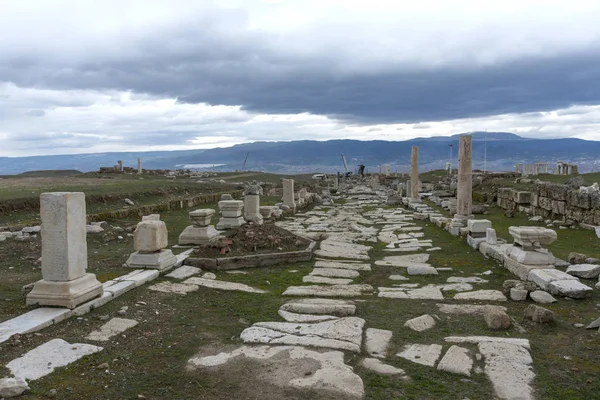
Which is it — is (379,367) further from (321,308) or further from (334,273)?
(334,273)

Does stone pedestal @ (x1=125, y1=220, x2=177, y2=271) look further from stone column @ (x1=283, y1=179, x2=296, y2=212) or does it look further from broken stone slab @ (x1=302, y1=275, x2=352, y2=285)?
stone column @ (x1=283, y1=179, x2=296, y2=212)

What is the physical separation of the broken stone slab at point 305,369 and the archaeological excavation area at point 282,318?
0.07 feet

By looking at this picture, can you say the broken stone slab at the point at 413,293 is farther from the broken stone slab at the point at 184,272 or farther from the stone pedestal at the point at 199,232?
the stone pedestal at the point at 199,232

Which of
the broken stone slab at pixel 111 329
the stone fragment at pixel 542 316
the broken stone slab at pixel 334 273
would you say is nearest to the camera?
the broken stone slab at pixel 111 329

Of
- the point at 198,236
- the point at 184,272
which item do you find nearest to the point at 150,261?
the point at 184,272

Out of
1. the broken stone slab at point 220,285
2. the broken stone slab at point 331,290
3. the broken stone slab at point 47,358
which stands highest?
the broken stone slab at point 47,358

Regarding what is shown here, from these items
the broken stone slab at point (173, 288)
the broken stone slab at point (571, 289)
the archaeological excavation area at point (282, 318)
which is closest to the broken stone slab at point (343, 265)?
the archaeological excavation area at point (282, 318)

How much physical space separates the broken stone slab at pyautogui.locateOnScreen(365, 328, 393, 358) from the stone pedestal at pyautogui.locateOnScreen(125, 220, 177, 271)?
4.60 metres

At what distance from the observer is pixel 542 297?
706cm

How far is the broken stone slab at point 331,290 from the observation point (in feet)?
25.4

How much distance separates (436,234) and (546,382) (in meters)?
10.9

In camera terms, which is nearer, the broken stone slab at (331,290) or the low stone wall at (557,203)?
the broken stone slab at (331,290)

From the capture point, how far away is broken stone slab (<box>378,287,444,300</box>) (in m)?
7.65

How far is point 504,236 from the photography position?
13219mm
